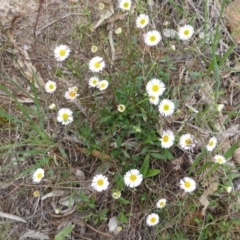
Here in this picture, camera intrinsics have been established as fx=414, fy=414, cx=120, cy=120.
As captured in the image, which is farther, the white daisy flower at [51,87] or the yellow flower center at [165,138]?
the white daisy flower at [51,87]

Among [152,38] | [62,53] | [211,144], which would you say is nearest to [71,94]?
[62,53]

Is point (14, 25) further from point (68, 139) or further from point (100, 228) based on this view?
point (100, 228)

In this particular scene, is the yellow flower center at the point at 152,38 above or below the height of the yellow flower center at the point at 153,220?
above

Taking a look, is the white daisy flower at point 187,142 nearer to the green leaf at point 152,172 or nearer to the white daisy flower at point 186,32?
the green leaf at point 152,172

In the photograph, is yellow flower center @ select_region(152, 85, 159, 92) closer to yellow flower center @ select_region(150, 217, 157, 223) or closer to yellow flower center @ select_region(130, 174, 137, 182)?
yellow flower center @ select_region(130, 174, 137, 182)

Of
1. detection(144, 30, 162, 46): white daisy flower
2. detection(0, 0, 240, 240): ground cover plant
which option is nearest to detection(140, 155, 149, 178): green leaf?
detection(0, 0, 240, 240): ground cover plant

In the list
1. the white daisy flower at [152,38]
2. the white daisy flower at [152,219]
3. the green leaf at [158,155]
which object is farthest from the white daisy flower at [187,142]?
the white daisy flower at [152,38]

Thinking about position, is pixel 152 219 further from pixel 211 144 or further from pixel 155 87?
pixel 155 87

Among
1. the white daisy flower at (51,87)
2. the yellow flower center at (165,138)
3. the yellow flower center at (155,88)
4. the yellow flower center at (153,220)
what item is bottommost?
the yellow flower center at (153,220)
